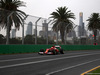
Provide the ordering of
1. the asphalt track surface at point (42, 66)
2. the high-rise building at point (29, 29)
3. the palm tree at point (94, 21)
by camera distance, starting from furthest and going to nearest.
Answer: the palm tree at point (94, 21) < the high-rise building at point (29, 29) < the asphalt track surface at point (42, 66)

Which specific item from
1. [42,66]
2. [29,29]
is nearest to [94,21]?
[29,29]

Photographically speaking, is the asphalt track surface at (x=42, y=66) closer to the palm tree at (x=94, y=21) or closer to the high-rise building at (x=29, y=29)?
the high-rise building at (x=29, y=29)

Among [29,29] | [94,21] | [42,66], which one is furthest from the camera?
[94,21]

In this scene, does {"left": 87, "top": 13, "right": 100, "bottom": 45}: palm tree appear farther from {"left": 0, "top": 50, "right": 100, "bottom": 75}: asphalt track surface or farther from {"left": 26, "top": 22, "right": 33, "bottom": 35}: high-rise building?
{"left": 0, "top": 50, "right": 100, "bottom": 75}: asphalt track surface

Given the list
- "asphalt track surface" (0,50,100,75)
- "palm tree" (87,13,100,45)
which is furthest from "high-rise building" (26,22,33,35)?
"palm tree" (87,13,100,45)

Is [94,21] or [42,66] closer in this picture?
[42,66]

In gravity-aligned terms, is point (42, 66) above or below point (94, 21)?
below

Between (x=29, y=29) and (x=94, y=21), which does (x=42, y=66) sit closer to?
(x=29, y=29)

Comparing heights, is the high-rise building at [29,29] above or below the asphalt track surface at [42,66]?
above

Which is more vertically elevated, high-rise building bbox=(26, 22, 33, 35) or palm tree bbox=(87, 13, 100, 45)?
palm tree bbox=(87, 13, 100, 45)

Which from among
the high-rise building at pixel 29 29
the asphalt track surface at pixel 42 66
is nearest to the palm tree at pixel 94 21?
the high-rise building at pixel 29 29

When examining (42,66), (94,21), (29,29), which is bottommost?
(42,66)

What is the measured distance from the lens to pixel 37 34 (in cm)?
2367

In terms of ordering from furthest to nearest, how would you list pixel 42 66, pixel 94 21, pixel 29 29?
pixel 94 21
pixel 29 29
pixel 42 66
